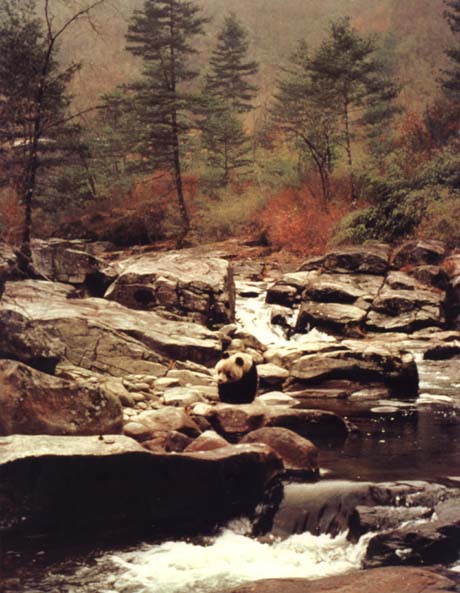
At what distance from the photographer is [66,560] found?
14.8 ft

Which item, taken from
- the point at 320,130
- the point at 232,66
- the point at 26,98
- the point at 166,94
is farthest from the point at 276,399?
the point at 232,66

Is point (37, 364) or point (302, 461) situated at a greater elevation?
point (37, 364)

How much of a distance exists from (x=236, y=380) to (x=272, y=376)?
198cm

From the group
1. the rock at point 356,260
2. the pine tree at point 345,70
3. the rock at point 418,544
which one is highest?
the pine tree at point 345,70

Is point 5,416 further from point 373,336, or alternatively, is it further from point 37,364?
point 373,336

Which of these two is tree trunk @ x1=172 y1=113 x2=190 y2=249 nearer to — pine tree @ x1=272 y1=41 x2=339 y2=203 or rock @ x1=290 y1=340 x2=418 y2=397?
pine tree @ x1=272 y1=41 x2=339 y2=203

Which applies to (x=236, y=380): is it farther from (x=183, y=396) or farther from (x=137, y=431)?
(x=137, y=431)

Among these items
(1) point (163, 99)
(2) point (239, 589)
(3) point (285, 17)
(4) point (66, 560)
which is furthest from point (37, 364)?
(3) point (285, 17)

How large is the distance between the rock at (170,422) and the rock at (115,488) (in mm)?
1147

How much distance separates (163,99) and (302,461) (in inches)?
805

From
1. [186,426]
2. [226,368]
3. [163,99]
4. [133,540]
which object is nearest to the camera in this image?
[133,540]

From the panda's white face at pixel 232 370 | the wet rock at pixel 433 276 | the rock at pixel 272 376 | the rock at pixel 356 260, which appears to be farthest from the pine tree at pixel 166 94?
the panda's white face at pixel 232 370

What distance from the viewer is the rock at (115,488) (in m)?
4.84

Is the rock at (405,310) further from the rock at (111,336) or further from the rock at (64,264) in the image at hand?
the rock at (64,264)
